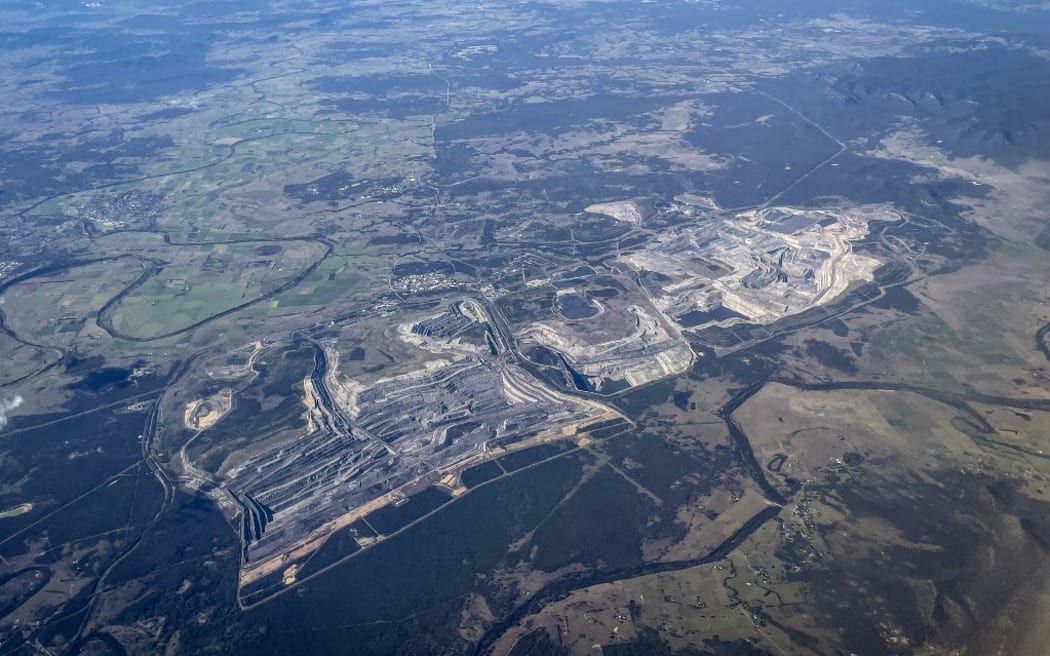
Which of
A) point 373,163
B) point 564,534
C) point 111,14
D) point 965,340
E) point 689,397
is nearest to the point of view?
point 564,534

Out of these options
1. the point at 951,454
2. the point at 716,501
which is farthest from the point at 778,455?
the point at 951,454

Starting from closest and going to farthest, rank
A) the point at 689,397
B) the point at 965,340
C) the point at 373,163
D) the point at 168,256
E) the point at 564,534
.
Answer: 1. the point at 564,534
2. the point at 689,397
3. the point at 965,340
4. the point at 168,256
5. the point at 373,163

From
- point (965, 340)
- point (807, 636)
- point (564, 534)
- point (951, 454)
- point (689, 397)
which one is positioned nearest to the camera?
point (807, 636)

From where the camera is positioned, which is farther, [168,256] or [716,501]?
[168,256]

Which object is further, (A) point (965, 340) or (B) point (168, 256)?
(B) point (168, 256)

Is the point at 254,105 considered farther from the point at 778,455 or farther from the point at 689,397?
the point at 778,455

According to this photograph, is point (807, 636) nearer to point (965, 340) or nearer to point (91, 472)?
point (965, 340)

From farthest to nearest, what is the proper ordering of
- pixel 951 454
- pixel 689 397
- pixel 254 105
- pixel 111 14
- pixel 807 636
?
pixel 111 14
pixel 254 105
pixel 689 397
pixel 951 454
pixel 807 636

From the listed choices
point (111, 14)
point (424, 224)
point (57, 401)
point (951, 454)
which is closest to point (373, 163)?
point (424, 224)
